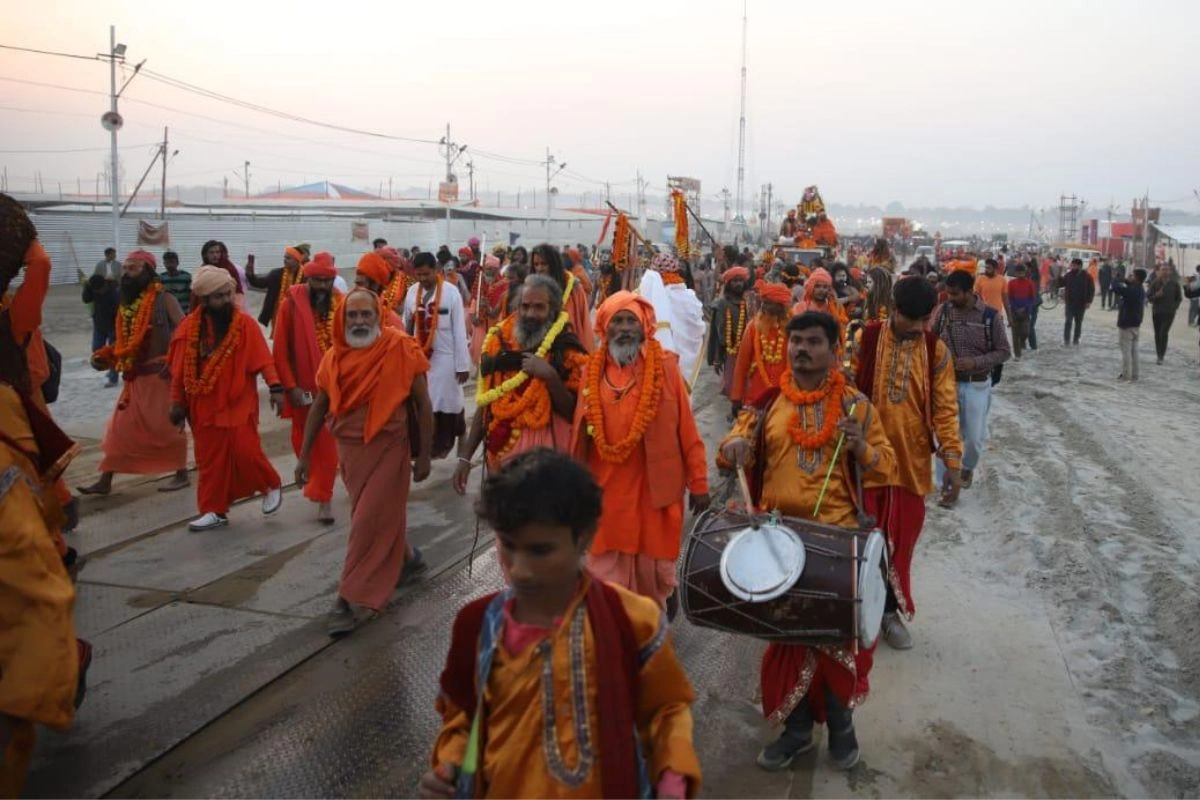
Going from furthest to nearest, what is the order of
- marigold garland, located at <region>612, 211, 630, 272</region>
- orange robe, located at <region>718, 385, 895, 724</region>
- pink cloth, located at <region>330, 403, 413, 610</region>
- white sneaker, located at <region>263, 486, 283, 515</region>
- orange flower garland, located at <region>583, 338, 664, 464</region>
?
marigold garland, located at <region>612, 211, 630, 272</region> < white sneaker, located at <region>263, 486, 283, 515</region> < pink cloth, located at <region>330, 403, 413, 610</region> < orange flower garland, located at <region>583, 338, 664, 464</region> < orange robe, located at <region>718, 385, 895, 724</region>

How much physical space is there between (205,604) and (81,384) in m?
8.91

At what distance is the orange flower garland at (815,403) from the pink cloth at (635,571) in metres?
0.99

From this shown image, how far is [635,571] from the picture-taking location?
4883 mm

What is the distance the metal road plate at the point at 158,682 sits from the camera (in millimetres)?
4129

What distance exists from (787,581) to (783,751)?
92cm

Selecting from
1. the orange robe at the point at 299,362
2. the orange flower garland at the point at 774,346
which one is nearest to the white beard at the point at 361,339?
the orange robe at the point at 299,362

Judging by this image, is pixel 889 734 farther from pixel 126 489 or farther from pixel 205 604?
pixel 126 489

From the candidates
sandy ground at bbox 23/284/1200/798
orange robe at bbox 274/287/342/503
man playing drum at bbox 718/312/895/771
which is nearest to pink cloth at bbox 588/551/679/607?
sandy ground at bbox 23/284/1200/798

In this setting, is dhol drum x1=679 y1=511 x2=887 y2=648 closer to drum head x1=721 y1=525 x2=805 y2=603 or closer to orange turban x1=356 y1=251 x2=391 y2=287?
drum head x1=721 y1=525 x2=805 y2=603

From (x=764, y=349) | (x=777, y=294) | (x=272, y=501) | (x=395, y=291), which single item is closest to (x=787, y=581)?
(x=272, y=501)

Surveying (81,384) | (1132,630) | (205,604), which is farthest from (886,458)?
(81,384)

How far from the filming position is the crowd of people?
242 centimetres

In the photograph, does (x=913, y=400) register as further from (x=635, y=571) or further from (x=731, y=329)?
(x=731, y=329)

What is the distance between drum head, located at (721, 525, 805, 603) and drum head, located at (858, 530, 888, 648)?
23 cm
